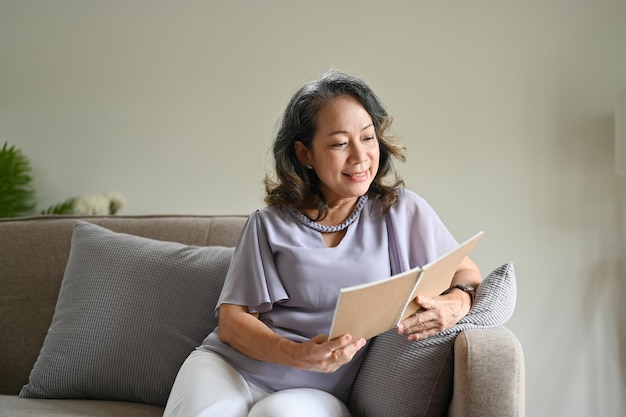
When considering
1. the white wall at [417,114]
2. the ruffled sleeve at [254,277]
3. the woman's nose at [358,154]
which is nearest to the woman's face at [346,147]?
the woman's nose at [358,154]

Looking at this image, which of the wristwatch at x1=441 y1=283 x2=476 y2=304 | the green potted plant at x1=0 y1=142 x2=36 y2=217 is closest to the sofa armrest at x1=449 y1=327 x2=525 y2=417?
the wristwatch at x1=441 y1=283 x2=476 y2=304

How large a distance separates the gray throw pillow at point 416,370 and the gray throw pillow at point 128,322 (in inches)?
23.0

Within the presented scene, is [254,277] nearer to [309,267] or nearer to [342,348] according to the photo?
[309,267]

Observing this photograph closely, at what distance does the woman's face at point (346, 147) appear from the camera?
1.75m

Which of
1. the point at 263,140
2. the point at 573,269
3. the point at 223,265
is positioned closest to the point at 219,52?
the point at 263,140

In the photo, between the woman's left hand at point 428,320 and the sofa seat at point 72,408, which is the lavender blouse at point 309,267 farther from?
the sofa seat at point 72,408

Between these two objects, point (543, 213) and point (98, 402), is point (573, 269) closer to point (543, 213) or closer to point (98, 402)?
point (543, 213)

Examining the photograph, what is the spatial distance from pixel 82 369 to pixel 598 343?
184cm

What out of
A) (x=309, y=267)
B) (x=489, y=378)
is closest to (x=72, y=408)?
(x=309, y=267)

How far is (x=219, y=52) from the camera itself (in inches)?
116

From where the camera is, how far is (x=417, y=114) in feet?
9.23

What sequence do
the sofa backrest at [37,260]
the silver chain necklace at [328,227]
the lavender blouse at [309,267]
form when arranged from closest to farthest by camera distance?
the lavender blouse at [309,267]
the silver chain necklace at [328,227]
the sofa backrest at [37,260]

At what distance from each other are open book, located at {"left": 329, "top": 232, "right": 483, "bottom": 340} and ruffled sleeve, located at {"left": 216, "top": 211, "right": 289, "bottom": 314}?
0.33m

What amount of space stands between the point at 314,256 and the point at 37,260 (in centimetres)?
104
